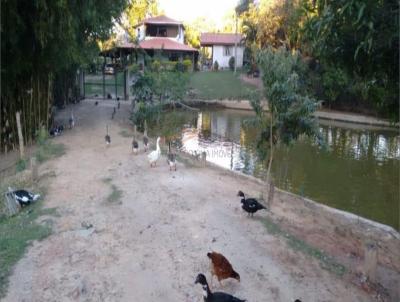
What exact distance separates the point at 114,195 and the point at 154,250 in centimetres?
339

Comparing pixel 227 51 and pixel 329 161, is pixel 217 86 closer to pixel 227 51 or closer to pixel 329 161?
pixel 227 51

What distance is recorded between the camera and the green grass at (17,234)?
731 cm

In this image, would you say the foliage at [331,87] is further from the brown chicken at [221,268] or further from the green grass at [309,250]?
the brown chicken at [221,268]

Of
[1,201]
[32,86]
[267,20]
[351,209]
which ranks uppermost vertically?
[267,20]

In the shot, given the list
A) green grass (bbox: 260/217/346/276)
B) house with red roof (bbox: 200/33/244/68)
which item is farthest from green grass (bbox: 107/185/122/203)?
house with red roof (bbox: 200/33/244/68)

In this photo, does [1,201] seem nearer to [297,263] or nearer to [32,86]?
[297,263]

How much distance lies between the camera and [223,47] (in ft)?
181

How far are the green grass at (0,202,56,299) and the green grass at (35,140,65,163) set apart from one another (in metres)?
5.08

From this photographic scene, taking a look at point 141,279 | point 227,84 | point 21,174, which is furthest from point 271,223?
point 227,84

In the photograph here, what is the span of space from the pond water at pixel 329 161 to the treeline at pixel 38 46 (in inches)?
251

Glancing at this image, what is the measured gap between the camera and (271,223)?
10023 millimetres

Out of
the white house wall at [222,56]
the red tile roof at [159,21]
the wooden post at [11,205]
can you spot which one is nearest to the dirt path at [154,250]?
the wooden post at [11,205]

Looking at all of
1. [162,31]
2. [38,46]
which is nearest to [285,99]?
[38,46]

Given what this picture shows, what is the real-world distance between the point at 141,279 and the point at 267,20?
34.6 meters
